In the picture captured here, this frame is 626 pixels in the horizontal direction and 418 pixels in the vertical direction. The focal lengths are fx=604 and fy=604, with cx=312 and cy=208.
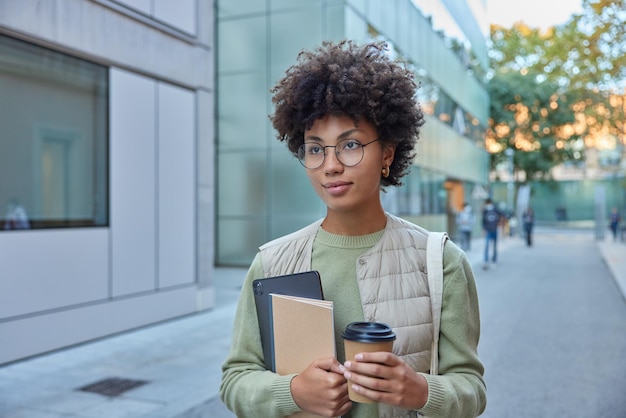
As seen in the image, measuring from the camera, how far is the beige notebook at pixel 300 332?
5.05 ft

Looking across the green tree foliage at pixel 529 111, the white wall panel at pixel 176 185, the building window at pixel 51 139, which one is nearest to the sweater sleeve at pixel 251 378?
the building window at pixel 51 139

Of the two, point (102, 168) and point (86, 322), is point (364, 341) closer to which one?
point (86, 322)

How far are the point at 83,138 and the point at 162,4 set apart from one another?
2.50 m

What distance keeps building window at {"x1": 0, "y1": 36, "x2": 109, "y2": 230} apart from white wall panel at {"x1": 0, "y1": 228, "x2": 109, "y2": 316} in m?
0.42

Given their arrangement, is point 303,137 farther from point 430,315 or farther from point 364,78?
point 430,315

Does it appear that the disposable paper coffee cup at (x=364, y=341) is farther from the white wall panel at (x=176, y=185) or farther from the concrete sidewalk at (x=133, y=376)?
the white wall panel at (x=176, y=185)

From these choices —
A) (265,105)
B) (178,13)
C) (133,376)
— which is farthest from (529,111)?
(133,376)

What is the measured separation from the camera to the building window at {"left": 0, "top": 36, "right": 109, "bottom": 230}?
25.1ft

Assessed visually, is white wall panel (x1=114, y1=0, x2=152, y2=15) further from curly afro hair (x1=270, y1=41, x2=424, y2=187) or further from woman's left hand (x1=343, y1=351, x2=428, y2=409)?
woman's left hand (x1=343, y1=351, x2=428, y2=409)

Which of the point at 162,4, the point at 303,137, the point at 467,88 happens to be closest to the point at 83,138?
the point at 162,4

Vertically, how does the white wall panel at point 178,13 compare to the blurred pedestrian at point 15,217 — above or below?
above

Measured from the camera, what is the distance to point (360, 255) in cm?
176

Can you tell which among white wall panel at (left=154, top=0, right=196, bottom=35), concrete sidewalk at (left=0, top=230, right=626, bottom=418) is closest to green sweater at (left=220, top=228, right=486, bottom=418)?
concrete sidewalk at (left=0, top=230, right=626, bottom=418)

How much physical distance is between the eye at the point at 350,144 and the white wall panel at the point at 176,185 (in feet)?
26.7
